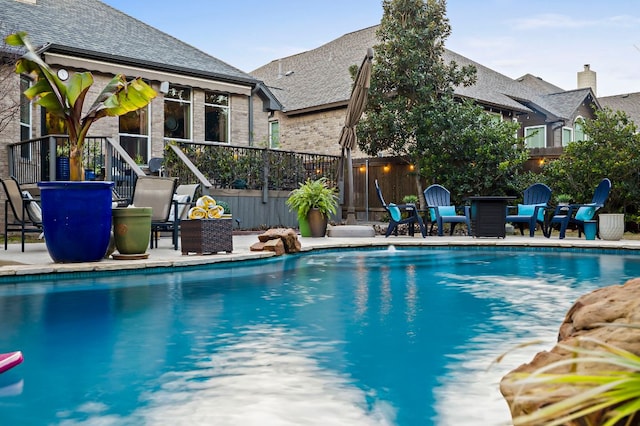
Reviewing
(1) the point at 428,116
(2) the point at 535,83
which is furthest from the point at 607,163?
(2) the point at 535,83

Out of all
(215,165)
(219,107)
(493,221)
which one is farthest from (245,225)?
(493,221)

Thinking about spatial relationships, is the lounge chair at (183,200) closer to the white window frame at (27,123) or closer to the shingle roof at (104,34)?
the white window frame at (27,123)

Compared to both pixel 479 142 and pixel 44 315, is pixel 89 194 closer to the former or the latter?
pixel 44 315

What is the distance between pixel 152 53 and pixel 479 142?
347 inches

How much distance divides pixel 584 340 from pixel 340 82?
2162 centimetres

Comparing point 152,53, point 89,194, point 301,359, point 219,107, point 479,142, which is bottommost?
point 301,359

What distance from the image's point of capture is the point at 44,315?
483cm

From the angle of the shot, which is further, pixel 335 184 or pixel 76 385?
pixel 335 184

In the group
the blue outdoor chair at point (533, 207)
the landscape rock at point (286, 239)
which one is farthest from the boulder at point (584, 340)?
the blue outdoor chair at point (533, 207)

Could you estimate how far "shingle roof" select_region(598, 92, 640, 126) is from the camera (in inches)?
1239

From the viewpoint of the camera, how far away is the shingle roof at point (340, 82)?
2234cm

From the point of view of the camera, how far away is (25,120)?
1369cm

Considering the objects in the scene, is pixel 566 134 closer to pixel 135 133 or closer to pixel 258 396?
pixel 135 133

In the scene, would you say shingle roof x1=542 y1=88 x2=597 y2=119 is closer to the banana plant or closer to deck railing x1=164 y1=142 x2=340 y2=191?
deck railing x1=164 y1=142 x2=340 y2=191
